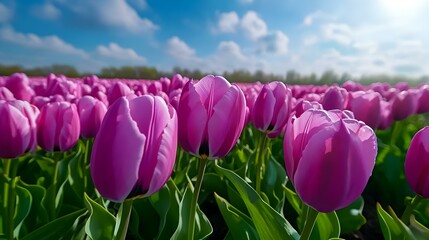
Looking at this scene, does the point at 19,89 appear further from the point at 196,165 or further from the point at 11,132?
the point at 11,132

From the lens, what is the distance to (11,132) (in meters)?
1.45

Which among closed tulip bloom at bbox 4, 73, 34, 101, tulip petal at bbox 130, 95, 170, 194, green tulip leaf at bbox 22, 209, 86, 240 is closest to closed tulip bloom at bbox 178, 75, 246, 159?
tulip petal at bbox 130, 95, 170, 194

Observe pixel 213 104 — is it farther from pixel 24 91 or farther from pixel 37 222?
pixel 24 91

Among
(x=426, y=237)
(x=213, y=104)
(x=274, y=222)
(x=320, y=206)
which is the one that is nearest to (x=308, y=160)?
(x=320, y=206)

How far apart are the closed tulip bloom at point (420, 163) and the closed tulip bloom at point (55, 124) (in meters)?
1.29

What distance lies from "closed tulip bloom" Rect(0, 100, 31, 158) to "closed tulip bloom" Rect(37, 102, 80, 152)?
0.53 ft

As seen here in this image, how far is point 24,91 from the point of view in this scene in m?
2.81

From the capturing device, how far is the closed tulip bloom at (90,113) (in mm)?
1839

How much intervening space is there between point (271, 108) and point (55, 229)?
0.98 meters

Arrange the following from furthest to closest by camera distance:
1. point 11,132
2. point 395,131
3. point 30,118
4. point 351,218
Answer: point 395,131 < point 351,218 < point 30,118 < point 11,132

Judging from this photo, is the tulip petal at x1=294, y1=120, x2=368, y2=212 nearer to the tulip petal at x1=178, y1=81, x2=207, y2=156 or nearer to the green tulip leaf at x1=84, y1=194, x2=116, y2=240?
the tulip petal at x1=178, y1=81, x2=207, y2=156

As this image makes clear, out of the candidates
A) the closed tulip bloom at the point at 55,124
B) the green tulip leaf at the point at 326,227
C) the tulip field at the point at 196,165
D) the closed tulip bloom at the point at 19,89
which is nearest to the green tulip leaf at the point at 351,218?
the tulip field at the point at 196,165

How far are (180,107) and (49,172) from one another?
163 cm

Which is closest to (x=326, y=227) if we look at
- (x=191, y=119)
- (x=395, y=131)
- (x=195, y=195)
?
(x=195, y=195)
